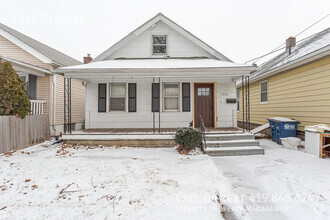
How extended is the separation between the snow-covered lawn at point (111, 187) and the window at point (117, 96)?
3.51m

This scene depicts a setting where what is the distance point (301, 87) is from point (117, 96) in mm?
8202

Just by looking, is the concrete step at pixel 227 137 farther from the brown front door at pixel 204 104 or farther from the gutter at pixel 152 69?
the gutter at pixel 152 69

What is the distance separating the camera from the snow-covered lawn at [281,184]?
2.51 m

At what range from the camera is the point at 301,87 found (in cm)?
668

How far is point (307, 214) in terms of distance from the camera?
2.39 meters

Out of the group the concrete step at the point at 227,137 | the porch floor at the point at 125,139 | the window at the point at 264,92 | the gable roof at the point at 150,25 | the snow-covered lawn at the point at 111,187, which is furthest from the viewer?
the window at the point at 264,92

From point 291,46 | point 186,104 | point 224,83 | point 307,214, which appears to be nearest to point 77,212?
point 307,214

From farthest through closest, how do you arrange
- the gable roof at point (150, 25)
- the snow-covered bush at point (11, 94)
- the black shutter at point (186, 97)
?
1. the gable roof at point (150, 25)
2. the black shutter at point (186, 97)
3. the snow-covered bush at point (11, 94)

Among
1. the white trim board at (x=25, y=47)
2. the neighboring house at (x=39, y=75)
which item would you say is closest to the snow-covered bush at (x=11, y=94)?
the neighboring house at (x=39, y=75)

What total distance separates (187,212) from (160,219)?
43 centimetres

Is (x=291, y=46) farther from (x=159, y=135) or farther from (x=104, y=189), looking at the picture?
(x=104, y=189)

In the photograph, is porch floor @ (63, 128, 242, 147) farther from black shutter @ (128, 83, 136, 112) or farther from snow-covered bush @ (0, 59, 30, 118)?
black shutter @ (128, 83, 136, 112)

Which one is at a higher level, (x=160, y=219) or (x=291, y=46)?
(x=291, y=46)

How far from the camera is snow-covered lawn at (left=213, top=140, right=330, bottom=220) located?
2.51 m
